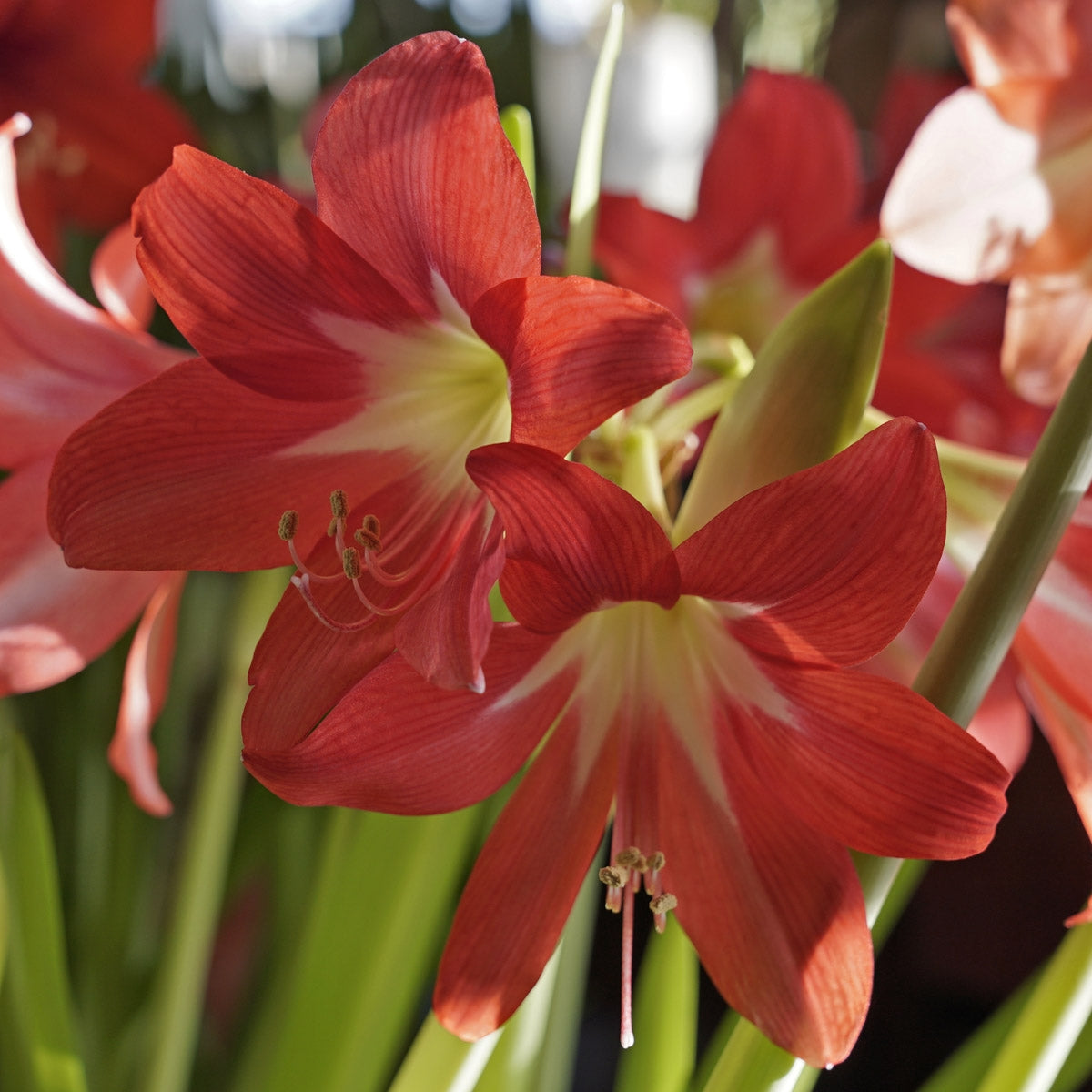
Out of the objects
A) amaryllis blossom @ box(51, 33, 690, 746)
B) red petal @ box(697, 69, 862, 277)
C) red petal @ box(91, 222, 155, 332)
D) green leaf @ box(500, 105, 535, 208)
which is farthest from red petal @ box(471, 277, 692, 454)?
red petal @ box(697, 69, 862, 277)

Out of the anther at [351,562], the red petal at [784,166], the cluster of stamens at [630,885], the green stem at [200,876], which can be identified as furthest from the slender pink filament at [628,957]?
the red petal at [784,166]

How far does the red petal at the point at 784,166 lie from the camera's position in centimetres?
54

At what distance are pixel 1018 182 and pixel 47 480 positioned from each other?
34cm

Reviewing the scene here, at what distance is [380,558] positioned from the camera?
0.30 m

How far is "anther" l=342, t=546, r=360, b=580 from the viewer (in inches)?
11.0

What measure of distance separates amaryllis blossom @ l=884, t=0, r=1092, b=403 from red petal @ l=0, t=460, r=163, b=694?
276 millimetres

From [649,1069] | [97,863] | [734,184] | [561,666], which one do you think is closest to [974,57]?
[734,184]

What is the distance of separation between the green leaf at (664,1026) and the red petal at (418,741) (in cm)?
19

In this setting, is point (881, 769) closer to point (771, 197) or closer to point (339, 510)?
point (339, 510)

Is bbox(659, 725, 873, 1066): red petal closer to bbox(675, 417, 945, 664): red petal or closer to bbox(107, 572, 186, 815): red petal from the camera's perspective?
bbox(675, 417, 945, 664): red petal

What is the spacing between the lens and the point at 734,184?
1.77ft

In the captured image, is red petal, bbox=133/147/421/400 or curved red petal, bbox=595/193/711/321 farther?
curved red petal, bbox=595/193/711/321

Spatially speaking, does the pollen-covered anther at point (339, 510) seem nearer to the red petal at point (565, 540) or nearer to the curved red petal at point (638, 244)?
the red petal at point (565, 540)

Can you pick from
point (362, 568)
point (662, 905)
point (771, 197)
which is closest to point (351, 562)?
point (362, 568)
